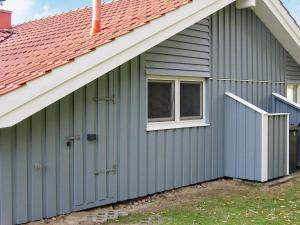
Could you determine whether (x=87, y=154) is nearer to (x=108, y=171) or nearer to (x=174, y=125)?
(x=108, y=171)

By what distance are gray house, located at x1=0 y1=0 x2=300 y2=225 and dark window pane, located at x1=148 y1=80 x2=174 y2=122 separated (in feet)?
0.07

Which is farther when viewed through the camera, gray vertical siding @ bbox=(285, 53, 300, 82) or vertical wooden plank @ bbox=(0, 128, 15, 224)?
gray vertical siding @ bbox=(285, 53, 300, 82)

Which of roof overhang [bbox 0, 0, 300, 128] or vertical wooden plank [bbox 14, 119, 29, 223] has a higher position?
roof overhang [bbox 0, 0, 300, 128]

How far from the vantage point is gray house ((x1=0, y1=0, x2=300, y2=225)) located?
19.9 ft

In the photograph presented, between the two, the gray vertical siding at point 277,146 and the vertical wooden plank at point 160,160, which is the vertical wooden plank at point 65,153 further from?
the gray vertical siding at point 277,146

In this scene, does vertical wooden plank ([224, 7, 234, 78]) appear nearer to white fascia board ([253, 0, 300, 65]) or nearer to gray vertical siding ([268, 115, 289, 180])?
white fascia board ([253, 0, 300, 65])

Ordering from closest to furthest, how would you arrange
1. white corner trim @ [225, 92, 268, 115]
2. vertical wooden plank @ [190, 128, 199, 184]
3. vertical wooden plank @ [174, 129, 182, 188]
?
vertical wooden plank @ [174, 129, 182, 188], vertical wooden plank @ [190, 128, 199, 184], white corner trim @ [225, 92, 268, 115]

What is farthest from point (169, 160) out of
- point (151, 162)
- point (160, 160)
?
point (151, 162)

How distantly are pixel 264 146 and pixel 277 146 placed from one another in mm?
635

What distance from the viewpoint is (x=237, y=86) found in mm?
10195

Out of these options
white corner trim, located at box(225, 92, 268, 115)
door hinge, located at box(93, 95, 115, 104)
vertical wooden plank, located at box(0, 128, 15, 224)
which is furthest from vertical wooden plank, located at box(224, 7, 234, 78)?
vertical wooden plank, located at box(0, 128, 15, 224)

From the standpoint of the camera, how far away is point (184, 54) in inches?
Result: 340

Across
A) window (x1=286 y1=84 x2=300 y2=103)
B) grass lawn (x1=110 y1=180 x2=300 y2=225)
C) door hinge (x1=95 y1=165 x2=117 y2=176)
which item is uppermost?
window (x1=286 y1=84 x2=300 y2=103)

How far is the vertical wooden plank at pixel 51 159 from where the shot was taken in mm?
6418
